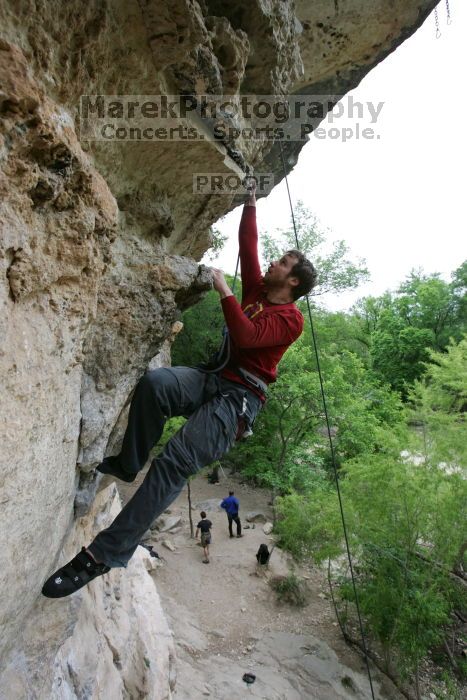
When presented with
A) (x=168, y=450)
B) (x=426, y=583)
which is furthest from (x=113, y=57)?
(x=426, y=583)

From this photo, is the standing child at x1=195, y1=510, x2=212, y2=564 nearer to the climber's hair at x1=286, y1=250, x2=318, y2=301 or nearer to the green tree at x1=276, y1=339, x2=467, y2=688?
the green tree at x1=276, y1=339, x2=467, y2=688

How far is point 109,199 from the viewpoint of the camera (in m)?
2.55

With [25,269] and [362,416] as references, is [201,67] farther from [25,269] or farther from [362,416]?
[362,416]

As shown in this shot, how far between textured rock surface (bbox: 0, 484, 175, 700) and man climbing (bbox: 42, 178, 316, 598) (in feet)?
1.93

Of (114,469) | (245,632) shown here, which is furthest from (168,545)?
(114,469)

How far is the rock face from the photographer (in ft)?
6.12

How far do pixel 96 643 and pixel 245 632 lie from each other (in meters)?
6.57

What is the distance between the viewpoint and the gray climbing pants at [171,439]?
263cm

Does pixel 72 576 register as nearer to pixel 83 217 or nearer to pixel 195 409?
pixel 195 409

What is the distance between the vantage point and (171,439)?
287 cm

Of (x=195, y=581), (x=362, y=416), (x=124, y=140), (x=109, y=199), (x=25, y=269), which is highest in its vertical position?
(x=124, y=140)

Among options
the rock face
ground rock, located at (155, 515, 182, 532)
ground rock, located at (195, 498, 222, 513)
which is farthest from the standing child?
the rock face

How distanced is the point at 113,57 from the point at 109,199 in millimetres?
860

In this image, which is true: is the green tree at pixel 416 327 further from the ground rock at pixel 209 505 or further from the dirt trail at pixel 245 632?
the dirt trail at pixel 245 632
